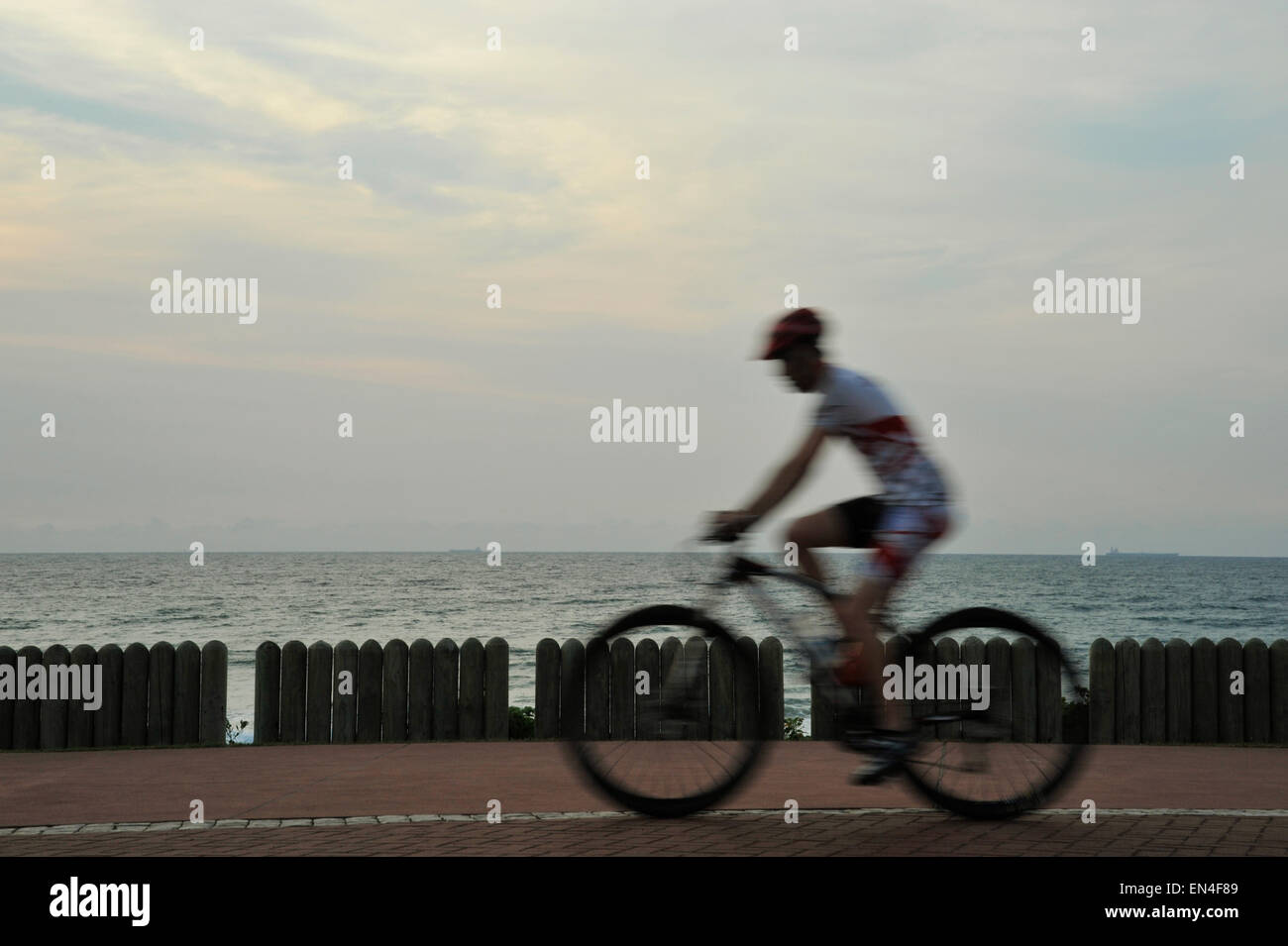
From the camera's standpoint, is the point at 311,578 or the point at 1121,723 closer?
the point at 1121,723

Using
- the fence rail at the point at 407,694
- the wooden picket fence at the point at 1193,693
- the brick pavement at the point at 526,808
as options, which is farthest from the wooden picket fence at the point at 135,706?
the wooden picket fence at the point at 1193,693

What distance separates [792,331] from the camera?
17.2ft

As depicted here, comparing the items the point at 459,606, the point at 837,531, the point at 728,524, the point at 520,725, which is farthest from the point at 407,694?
the point at 459,606

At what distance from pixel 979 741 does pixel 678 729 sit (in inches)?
54.3

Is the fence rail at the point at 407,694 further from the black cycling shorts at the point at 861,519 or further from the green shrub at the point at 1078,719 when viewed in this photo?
the black cycling shorts at the point at 861,519

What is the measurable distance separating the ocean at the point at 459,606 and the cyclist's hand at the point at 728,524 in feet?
62.9

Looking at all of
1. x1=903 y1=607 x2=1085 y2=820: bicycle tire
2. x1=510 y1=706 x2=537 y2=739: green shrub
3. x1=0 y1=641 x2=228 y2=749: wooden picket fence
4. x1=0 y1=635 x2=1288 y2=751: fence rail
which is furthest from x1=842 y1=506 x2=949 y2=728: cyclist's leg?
x1=510 y1=706 x2=537 y2=739: green shrub

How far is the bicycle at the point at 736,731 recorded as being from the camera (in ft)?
17.8

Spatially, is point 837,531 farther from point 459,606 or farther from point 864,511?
point 459,606

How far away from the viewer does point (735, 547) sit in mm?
5414

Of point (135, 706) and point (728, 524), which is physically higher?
point (728, 524)
